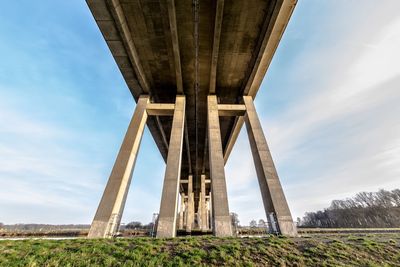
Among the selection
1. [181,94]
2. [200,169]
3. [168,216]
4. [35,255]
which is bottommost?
[35,255]

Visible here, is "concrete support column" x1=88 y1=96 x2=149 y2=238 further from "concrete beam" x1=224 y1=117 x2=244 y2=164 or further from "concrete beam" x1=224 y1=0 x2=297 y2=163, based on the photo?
"concrete beam" x1=224 y1=117 x2=244 y2=164

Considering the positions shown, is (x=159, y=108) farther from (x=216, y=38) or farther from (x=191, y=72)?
(x=216, y=38)

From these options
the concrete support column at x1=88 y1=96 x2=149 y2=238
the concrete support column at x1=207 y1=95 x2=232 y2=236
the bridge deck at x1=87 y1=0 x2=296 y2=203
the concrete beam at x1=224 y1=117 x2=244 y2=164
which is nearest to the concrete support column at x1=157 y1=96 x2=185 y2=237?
the concrete support column at x1=207 y1=95 x2=232 y2=236

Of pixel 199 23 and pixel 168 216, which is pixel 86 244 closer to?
pixel 168 216

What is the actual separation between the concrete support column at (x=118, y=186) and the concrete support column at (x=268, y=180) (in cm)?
890

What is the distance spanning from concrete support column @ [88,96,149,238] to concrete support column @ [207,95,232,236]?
568cm

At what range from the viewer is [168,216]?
1107cm

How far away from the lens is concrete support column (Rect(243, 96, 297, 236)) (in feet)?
36.2

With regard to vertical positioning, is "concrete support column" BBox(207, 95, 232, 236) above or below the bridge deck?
below

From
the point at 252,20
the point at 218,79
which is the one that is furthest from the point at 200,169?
the point at 252,20

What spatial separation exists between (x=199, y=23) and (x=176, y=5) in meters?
1.85

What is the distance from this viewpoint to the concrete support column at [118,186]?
10.7 m

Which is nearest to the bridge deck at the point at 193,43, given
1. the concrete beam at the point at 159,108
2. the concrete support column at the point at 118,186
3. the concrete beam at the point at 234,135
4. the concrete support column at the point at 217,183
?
the concrete beam at the point at 159,108

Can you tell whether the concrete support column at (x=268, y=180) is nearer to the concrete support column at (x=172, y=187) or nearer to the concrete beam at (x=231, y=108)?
the concrete beam at (x=231, y=108)
